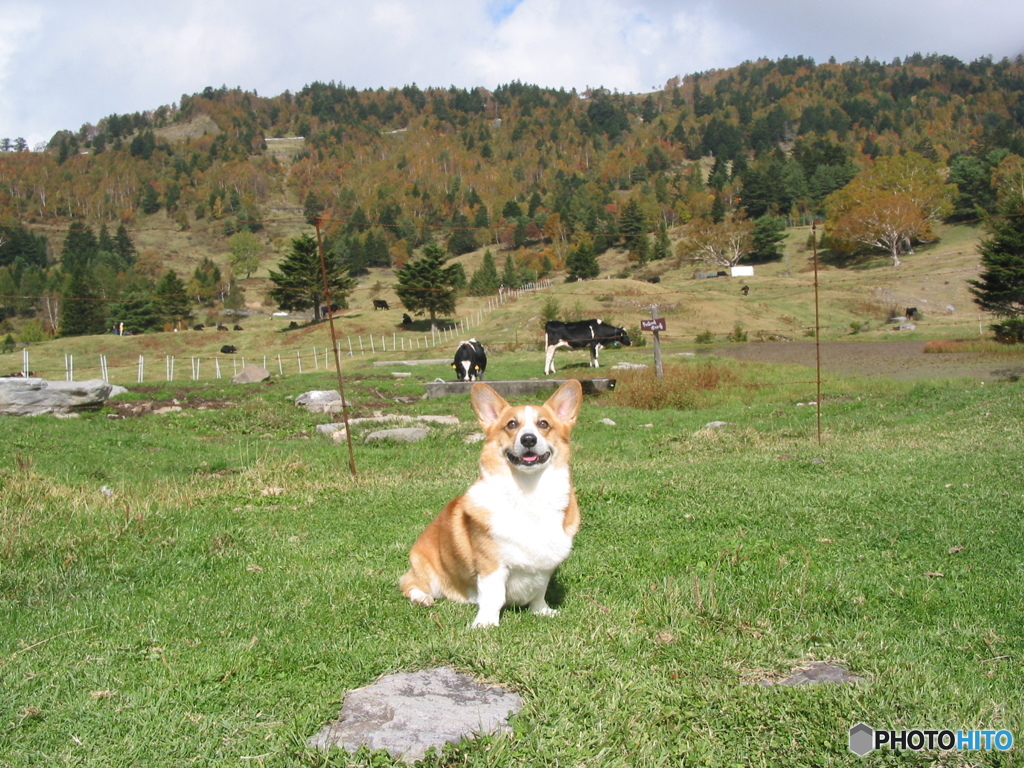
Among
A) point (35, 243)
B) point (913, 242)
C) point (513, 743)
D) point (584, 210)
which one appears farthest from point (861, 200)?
point (35, 243)

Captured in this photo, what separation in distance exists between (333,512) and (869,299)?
5981 centimetres

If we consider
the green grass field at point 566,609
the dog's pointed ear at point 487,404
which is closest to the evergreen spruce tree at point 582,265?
the green grass field at point 566,609

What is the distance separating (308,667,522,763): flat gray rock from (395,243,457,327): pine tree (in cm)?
5523

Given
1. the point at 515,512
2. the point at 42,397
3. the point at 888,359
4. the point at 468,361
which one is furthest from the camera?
the point at 888,359

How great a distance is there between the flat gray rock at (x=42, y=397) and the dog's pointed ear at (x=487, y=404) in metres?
16.6

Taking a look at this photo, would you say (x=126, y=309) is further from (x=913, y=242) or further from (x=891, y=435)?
(x=913, y=242)

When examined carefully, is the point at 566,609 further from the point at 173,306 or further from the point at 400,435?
the point at 173,306

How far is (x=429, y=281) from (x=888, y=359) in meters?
37.5

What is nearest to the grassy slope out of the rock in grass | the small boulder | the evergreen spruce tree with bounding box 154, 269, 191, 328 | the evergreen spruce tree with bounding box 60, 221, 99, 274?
the evergreen spruce tree with bounding box 154, 269, 191, 328

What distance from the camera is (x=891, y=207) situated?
271 ft

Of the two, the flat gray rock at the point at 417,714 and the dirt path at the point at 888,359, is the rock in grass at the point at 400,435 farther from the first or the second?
the dirt path at the point at 888,359

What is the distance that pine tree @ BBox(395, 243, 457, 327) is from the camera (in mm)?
59281

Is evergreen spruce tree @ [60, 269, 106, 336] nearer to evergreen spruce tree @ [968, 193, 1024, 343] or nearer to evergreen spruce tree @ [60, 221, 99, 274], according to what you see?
evergreen spruce tree @ [60, 221, 99, 274]

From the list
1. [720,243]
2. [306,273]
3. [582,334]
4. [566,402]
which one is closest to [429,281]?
[306,273]
